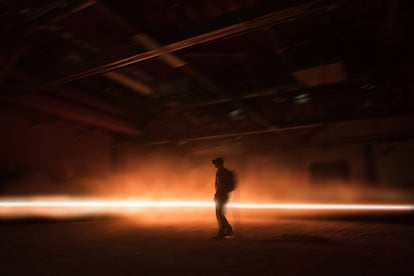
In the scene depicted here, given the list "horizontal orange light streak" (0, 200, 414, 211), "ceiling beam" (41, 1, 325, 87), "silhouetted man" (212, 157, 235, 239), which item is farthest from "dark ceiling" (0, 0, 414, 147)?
"horizontal orange light streak" (0, 200, 414, 211)

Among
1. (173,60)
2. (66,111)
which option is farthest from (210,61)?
(66,111)

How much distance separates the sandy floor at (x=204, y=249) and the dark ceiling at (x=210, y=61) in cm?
316

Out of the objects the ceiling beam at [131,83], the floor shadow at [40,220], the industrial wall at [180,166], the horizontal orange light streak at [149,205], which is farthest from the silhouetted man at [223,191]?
the industrial wall at [180,166]

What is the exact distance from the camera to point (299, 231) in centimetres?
748

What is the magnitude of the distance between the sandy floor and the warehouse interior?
87mm

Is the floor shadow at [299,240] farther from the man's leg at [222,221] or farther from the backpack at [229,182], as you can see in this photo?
the backpack at [229,182]

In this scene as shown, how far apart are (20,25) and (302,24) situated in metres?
5.26

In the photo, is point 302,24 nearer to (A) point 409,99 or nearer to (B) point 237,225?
(A) point 409,99

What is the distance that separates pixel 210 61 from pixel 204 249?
4.30 metres

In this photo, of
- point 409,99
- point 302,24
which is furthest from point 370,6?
point 409,99

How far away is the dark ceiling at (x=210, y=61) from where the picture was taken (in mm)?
5477

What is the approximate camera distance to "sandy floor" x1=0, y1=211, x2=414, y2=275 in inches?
171

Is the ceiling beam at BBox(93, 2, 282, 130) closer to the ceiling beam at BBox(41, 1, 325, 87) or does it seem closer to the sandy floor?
the ceiling beam at BBox(41, 1, 325, 87)

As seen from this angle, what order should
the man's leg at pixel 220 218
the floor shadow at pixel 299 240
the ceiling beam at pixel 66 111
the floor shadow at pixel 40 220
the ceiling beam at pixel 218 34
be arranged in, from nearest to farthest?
the ceiling beam at pixel 218 34
the floor shadow at pixel 299 240
the man's leg at pixel 220 218
the ceiling beam at pixel 66 111
the floor shadow at pixel 40 220
